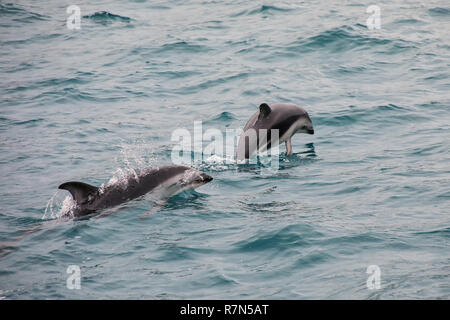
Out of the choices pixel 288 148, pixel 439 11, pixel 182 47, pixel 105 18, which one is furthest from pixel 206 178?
pixel 105 18

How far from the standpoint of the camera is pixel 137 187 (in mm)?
12836

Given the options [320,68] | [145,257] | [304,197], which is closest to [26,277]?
[145,257]

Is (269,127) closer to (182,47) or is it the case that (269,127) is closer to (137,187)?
(137,187)

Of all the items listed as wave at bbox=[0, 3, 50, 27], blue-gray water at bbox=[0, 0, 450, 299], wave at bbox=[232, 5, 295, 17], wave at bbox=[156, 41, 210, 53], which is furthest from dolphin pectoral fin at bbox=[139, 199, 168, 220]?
wave at bbox=[0, 3, 50, 27]

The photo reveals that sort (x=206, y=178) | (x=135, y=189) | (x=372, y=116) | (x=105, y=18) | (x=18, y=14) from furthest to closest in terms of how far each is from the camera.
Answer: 1. (x=18, y=14)
2. (x=105, y=18)
3. (x=372, y=116)
4. (x=206, y=178)
5. (x=135, y=189)

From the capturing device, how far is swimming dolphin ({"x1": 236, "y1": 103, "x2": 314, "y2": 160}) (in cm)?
1554

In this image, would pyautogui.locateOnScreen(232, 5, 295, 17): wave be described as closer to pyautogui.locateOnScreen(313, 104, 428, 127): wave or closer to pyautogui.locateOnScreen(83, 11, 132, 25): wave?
pyautogui.locateOnScreen(83, 11, 132, 25): wave

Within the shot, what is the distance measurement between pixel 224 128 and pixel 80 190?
6186 millimetres

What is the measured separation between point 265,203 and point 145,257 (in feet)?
9.87

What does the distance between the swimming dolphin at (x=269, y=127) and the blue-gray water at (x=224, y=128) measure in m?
0.48

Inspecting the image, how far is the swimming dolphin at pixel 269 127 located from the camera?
612 inches

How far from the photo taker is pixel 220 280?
32.3 feet
